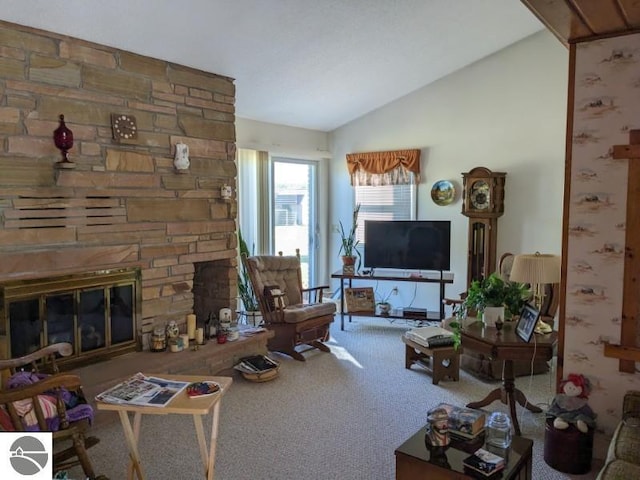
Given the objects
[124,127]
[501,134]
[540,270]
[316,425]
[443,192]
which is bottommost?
[316,425]

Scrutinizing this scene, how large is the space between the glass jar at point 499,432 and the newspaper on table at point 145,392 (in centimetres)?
150

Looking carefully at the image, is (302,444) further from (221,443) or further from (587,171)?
(587,171)

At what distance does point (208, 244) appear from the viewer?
14.3 ft

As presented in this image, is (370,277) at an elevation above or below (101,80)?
below

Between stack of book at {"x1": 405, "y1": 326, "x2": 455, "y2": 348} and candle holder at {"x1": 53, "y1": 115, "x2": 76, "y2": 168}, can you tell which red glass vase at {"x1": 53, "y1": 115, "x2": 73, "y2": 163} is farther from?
stack of book at {"x1": 405, "y1": 326, "x2": 455, "y2": 348}

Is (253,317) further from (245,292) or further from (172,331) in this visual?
(172,331)

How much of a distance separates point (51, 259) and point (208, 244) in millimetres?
1367

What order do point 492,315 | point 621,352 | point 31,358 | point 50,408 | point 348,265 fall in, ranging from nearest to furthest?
1. point 50,408
2. point 31,358
3. point 621,352
4. point 492,315
5. point 348,265

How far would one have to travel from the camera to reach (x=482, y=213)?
5324mm

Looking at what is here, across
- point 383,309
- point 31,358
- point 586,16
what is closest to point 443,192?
point 383,309

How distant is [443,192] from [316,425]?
352cm

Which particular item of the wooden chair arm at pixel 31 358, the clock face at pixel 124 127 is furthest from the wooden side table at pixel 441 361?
the clock face at pixel 124 127

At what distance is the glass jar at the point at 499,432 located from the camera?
2193 millimetres

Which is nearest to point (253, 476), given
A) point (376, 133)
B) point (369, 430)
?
point (369, 430)
